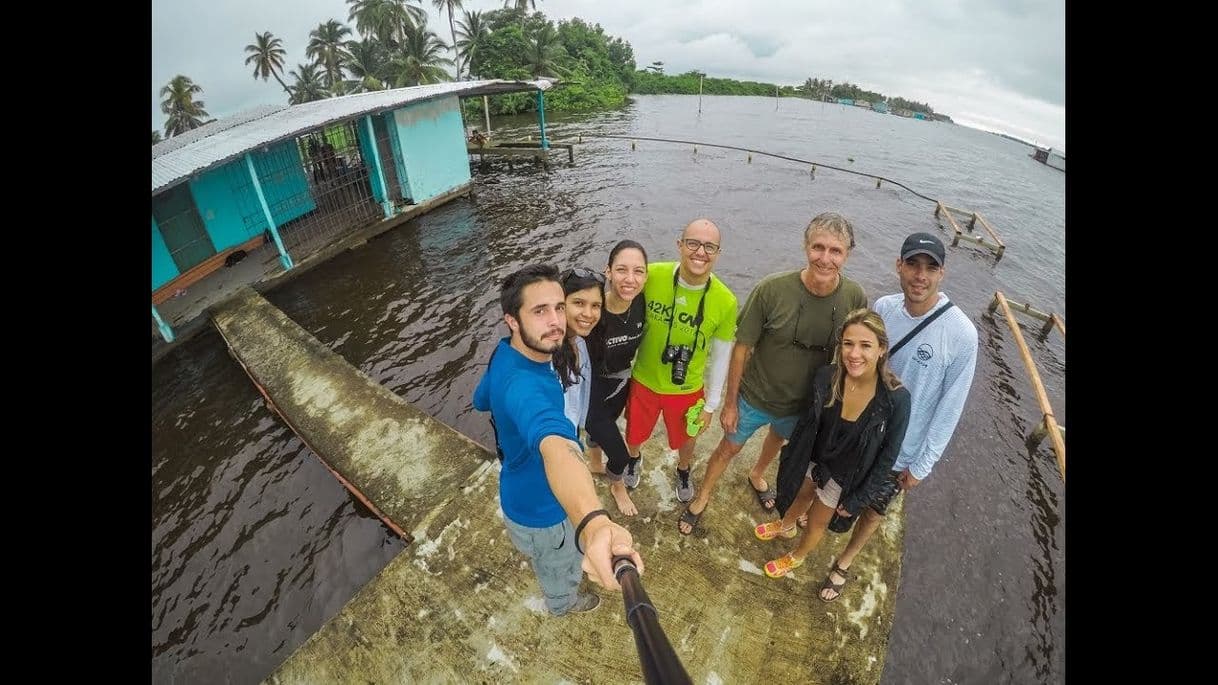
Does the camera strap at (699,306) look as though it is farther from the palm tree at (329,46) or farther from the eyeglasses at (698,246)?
the palm tree at (329,46)

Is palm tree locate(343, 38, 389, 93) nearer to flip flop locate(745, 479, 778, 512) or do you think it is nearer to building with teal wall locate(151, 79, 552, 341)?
building with teal wall locate(151, 79, 552, 341)

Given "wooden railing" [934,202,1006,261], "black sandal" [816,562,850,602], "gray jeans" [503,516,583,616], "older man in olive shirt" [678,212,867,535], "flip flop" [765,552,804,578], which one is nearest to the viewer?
"gray jeans" [503,516,583,616]

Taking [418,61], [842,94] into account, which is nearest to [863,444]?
Answer: [418,61]

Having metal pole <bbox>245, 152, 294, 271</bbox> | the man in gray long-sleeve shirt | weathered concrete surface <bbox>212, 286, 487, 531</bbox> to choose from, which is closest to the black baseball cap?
the man in gray long-sleeve shirt

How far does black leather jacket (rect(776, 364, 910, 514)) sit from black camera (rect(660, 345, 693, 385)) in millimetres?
897

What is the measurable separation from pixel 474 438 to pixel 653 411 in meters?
3.89

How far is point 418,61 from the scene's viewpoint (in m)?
30.0

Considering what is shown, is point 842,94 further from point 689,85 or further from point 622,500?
point 622,500

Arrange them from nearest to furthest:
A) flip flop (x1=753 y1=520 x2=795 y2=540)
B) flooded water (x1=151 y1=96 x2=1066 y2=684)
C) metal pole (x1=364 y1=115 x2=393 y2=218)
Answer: flip flop (x1=753 y1=520 x2=795 y2=540), flooded water (x1=151 y1=96 x2=1066 y2=684), metal pole (x1=364 y1=115 x2=393 y2=218)

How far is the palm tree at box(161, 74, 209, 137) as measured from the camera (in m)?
35.0

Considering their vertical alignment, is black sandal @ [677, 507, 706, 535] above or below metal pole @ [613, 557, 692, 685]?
below
